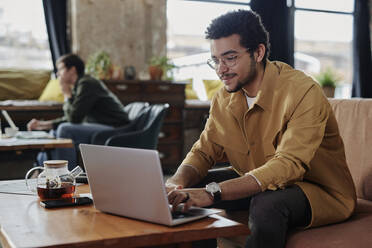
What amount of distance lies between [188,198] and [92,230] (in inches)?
13.0

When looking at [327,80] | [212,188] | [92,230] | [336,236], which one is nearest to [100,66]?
[327,80]

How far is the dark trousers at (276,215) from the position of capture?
162cm

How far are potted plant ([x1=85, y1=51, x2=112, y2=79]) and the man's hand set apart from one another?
4439mm

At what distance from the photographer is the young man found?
1.65 metres

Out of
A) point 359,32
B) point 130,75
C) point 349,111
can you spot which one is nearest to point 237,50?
point 349,111

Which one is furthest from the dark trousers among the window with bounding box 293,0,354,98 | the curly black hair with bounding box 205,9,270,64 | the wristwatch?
the window with bounding box 293,0,354,98

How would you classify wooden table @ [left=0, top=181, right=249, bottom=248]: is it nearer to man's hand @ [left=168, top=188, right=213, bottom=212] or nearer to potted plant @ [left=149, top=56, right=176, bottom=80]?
man's hand @ [left=168, top=188, right=213, bottom=212]

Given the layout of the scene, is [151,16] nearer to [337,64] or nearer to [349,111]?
[337,64]

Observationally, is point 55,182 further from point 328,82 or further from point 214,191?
point 328,82

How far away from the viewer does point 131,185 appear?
4.51 feet

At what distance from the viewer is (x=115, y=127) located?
464 cm

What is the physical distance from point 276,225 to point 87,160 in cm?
66

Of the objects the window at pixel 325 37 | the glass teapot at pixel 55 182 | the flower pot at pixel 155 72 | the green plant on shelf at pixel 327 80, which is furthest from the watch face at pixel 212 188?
the window at pixel 325 37

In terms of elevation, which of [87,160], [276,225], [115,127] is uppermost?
[87,160]
